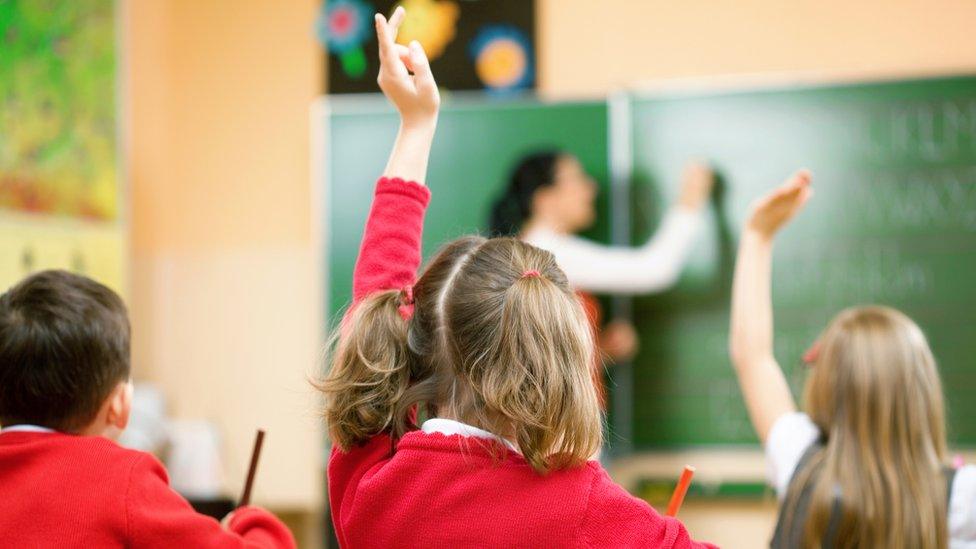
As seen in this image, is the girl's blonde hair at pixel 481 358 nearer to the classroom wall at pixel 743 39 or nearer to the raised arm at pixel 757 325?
the raised arm at pixel 757 325

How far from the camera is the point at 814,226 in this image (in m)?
3.26

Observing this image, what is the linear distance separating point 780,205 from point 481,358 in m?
0.82

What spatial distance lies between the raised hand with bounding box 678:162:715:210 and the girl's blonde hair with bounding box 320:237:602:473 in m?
2.28

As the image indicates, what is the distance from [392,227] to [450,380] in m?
0.27

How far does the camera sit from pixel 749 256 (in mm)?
1781

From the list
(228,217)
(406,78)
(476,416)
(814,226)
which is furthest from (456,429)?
(228,217)

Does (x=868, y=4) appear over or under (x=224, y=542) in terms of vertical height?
over

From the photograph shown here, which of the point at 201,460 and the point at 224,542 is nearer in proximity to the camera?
the point at 224,542

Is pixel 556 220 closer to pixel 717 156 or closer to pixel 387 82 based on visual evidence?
pixel 717 156

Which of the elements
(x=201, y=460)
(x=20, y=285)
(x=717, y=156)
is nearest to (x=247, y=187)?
(x=201, y=460)

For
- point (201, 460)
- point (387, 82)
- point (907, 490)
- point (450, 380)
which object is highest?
point (387, 82)

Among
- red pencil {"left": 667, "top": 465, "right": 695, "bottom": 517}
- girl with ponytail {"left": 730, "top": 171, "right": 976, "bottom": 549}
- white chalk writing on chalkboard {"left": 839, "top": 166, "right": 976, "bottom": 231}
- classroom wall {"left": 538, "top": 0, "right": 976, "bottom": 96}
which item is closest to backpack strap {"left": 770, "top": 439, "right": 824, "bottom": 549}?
girl with ponytail {"left": 730, "top": 171, "right": 976, "bottom": 549}

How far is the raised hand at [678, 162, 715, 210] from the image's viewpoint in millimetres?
3311

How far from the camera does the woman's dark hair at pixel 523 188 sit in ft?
11.0
